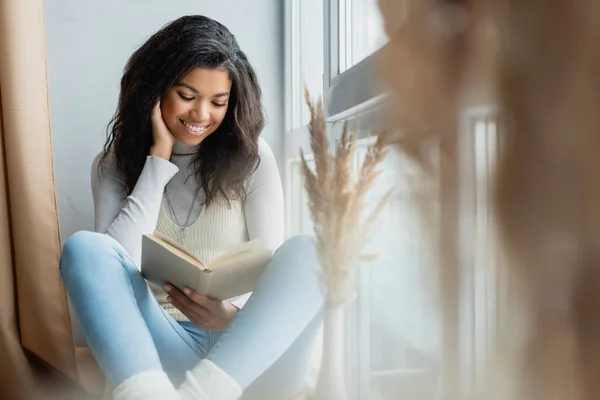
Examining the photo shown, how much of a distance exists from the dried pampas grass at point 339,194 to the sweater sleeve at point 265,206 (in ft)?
1.39

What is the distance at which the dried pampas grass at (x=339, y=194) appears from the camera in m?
0.54

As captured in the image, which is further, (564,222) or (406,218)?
(406,218)

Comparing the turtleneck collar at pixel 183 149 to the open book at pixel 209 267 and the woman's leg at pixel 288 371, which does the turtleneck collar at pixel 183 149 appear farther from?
the woman's leg at pixel 288 371

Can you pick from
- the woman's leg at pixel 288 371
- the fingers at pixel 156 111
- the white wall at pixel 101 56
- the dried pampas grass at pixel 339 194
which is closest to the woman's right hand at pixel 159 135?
the fingers at pixel 156 111

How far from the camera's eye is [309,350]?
2.78 ft

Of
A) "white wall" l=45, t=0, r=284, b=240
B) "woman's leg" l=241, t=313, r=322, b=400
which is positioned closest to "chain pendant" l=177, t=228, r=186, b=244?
"white wall" l=45, t=0, r=284, b=240

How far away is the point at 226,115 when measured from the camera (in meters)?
1.08

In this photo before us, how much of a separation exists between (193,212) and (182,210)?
0.02 metres

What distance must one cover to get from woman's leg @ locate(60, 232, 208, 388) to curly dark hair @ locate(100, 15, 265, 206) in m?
0.26

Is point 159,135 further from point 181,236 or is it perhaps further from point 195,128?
point 181,236

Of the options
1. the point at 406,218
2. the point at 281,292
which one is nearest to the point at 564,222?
the point at 406,218

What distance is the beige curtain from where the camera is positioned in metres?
1.04

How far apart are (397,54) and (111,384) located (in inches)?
21.3

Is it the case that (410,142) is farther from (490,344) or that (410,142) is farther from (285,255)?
(285,255)
